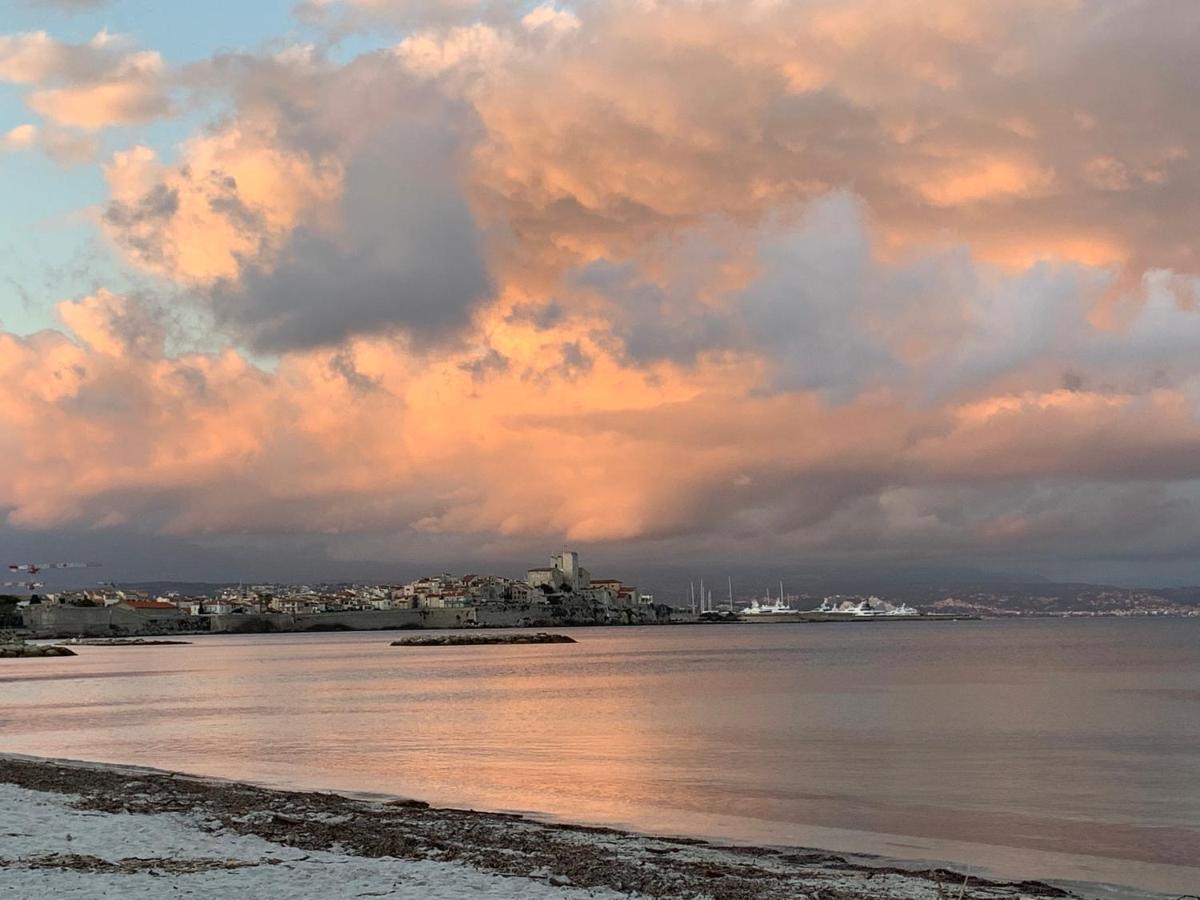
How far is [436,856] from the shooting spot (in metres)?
16.0

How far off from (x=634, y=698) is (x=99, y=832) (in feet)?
147

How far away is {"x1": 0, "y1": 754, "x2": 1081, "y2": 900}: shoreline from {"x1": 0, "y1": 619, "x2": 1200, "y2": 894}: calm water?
2.41m

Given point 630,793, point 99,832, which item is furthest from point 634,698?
point 99,832

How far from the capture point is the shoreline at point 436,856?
13984 mm

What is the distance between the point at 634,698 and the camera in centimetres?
6019

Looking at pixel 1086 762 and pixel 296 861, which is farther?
pixel 1086 762

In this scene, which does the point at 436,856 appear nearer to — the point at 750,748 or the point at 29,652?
the point at 750,748

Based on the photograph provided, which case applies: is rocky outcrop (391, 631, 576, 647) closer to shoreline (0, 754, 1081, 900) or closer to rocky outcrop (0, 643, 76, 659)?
rocky outcrop (0, 643, 76, 659)

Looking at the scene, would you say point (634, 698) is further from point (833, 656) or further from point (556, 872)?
point (833, 656)

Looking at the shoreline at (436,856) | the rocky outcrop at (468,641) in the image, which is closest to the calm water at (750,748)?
the shoreline at (436,856)

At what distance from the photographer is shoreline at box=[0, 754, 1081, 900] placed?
14.0 m

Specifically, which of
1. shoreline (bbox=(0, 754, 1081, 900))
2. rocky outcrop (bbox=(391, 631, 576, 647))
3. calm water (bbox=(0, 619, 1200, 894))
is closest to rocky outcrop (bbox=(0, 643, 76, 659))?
rocky outcrop (bbox=(391, 631, 576, 647))

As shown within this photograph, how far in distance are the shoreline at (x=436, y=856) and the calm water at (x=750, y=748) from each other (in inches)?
94.7

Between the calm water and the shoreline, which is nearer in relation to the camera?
the shoreline
